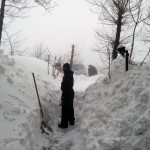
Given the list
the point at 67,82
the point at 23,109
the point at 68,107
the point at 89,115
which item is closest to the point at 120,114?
the point at 89,115

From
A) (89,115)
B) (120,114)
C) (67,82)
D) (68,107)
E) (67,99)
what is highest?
(67,82)

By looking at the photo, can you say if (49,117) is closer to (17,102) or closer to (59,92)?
(17,102)

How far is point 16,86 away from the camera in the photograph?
9.36 m

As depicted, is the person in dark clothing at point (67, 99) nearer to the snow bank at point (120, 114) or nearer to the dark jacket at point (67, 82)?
the dark jacket at point (67, 82)

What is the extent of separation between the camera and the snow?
21.7 ft

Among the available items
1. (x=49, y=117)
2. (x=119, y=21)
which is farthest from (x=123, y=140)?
(x=119, y=21)

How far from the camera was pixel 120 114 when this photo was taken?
746 cm

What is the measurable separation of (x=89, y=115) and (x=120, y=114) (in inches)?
45.8

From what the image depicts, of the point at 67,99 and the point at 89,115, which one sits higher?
the point at 67,99

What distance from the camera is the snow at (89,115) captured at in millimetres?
6621

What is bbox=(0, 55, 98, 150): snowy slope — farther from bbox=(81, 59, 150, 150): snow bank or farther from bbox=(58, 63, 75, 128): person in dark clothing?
bbox=(81, 59, 150, 150): snow bank

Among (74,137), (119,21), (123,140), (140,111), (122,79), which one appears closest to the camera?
(123,140)

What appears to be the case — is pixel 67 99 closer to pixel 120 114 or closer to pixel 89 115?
pixel 89 115

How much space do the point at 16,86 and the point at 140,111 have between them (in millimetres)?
4232
